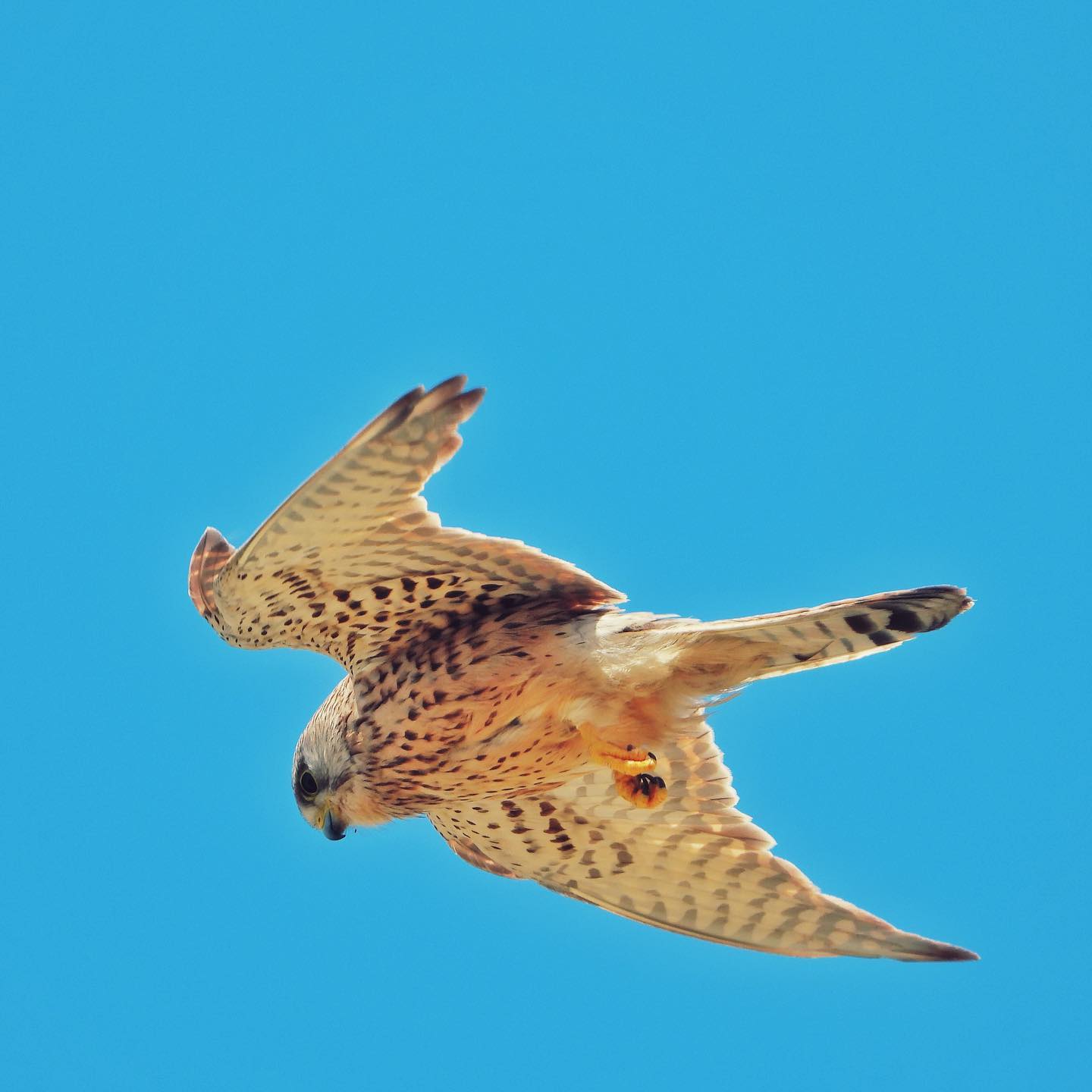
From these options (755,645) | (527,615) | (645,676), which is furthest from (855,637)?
(527,615)

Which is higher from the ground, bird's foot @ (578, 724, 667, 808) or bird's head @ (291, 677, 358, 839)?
bird's foot @ (578, 724, 667, 808)

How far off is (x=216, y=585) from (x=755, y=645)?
1.95 meters

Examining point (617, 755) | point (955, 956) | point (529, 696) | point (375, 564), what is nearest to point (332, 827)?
point (529, 696)

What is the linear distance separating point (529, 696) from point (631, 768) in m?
0.48

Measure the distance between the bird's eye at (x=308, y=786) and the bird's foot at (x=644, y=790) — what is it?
1.24 metres

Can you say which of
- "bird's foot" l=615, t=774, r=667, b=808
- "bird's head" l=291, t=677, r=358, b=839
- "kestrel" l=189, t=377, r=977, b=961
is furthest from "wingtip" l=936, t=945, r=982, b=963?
"bird's head" l=291, t=677, r=358, b=839

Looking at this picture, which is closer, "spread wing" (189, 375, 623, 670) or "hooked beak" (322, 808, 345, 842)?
"spread wing" (189, 375, 623, 670)

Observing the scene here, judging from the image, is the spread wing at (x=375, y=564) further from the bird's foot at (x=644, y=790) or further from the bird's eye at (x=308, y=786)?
the bird's foot at (x=644, y=790)

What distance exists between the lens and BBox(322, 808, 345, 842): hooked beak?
7.38 m

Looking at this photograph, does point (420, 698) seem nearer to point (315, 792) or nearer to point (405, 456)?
point (315, 792)

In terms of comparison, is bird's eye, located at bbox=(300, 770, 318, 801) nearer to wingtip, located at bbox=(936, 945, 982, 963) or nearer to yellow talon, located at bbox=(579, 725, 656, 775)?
yellow talon, located at bbox=(579, 725, 656, 775)

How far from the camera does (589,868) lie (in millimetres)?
7910

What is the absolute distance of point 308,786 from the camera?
7418 millimetres

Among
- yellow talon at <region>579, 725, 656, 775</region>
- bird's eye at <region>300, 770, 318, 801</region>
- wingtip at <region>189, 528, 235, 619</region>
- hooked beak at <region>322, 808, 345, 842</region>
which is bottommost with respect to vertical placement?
hooked beak at <region>322, 808, 345, 842</region>
